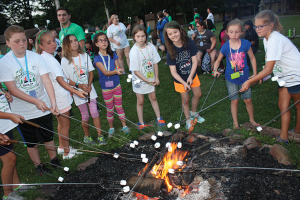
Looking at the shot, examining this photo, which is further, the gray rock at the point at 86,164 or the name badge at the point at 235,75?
the name badge at the point at 235,75

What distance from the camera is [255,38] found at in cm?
810

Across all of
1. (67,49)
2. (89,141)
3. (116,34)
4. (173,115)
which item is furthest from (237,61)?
(116,34)

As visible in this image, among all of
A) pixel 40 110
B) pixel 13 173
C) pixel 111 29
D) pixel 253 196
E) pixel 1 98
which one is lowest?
pixel 253 196

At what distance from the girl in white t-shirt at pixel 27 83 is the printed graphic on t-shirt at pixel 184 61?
2.34 metres

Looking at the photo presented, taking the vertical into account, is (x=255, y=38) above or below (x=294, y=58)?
above

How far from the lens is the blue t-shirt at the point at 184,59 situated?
4176 millimetres

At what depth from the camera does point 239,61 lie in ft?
12.6

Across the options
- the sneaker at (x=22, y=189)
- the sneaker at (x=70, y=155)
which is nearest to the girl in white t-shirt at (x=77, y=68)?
the sneaker at (x=70, y=155)

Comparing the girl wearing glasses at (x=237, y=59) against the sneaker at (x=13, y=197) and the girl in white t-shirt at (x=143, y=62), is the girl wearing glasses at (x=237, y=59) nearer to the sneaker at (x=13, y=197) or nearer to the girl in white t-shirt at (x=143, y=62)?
the girl in white t-shirt at (x=143, y=62)

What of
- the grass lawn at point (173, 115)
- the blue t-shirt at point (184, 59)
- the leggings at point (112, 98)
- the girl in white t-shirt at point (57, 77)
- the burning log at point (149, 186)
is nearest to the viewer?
the burning log at point (149, 186)

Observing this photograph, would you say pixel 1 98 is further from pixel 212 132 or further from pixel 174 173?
pixel 212 132

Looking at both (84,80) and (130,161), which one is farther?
(84,80)

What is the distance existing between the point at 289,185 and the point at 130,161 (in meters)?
2.24

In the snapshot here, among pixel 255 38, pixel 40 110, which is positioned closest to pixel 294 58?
pixel 40 110
